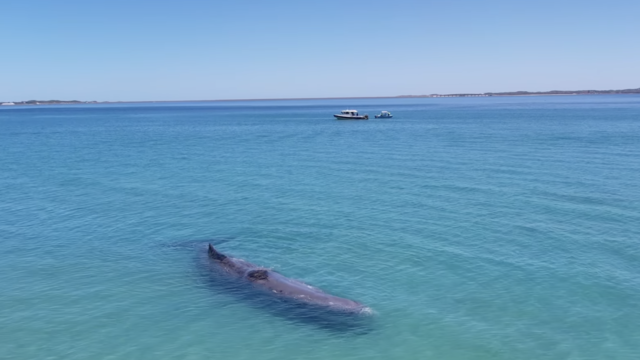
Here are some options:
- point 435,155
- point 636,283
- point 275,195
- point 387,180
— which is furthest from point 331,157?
point 636,283

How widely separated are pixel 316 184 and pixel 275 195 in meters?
5.53

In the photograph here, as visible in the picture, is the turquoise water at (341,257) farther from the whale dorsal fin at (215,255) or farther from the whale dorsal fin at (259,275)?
the whale dorsal fin at (259,275)

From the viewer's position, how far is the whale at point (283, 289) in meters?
20.1

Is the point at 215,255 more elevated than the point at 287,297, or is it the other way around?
the point at 215,255

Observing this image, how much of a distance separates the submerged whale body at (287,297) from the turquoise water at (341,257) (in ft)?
1.54

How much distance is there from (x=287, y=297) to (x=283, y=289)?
638 mm

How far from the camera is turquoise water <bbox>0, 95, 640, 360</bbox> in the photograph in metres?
18.2

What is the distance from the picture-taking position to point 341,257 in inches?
1043

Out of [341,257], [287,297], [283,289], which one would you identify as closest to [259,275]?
[283,289]

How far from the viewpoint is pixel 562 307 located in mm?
20297

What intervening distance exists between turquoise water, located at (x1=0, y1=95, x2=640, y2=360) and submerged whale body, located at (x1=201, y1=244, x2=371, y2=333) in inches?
18.4

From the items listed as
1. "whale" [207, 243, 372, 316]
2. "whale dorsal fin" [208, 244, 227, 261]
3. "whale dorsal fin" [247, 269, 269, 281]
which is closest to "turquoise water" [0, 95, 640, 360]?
"whale" [207, 243, 372, 316]

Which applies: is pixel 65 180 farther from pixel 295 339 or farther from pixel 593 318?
pixel 593 318

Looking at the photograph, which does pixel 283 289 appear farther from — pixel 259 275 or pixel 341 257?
pixel 341 257
